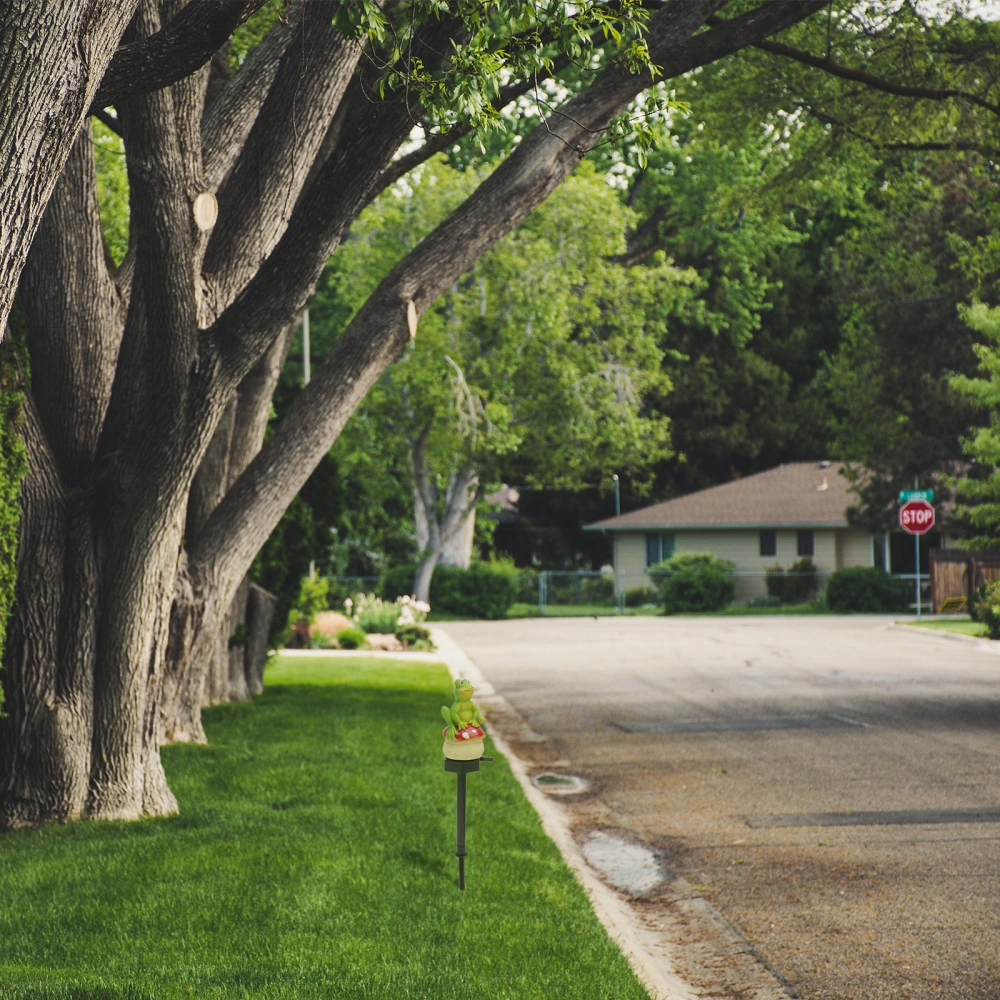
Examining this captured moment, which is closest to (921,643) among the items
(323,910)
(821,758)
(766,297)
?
(821,758)

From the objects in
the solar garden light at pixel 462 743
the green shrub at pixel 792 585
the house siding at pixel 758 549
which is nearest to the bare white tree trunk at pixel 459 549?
the house siding at pixel 758 549

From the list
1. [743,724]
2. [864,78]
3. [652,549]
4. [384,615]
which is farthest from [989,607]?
[652,549]

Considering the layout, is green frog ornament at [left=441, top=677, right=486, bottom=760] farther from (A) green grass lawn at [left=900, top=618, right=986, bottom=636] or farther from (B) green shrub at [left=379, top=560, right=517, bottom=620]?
(B) green shrub at [left=379, top=560, right=517, bottom=620]

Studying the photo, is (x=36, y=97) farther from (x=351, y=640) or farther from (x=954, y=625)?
(x=954, y=625)

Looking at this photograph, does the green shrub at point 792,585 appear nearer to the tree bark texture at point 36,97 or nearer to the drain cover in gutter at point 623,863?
the drain cover in gutter at point 623,863

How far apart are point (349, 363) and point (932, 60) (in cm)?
837

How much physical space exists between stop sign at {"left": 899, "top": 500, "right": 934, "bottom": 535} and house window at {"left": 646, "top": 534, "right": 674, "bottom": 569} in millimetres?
17528

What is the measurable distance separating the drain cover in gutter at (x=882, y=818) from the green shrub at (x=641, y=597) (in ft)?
132

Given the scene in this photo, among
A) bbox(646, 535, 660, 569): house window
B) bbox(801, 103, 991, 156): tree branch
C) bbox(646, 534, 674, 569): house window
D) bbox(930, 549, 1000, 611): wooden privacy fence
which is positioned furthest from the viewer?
bbox(646, 535, 660, 569): house window

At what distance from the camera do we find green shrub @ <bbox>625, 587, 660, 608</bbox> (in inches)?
1944

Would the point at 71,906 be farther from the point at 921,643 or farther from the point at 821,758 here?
the point at 921,643

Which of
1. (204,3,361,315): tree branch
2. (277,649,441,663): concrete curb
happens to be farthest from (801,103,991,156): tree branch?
(277,649,441,663): concrete curb

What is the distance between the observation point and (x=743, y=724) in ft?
46.7

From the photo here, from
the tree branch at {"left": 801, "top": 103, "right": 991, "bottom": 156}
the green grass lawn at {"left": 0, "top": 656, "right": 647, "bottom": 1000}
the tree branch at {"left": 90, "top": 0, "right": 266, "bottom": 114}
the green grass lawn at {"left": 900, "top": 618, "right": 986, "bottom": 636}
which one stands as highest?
the tree branch at {"left": 801, "top": 103, "right": 991, "bottom": 156}
